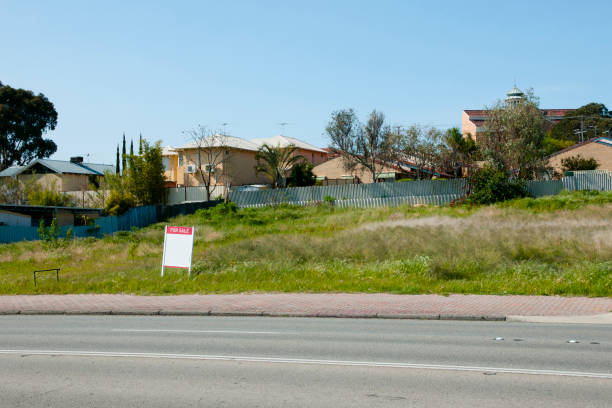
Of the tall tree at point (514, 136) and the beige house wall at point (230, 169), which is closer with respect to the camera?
the tall tree at point (514, 136)

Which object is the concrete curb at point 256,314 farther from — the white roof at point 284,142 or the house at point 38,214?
the white roof at point 284,142

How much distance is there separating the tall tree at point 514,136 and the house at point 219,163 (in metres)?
20.9

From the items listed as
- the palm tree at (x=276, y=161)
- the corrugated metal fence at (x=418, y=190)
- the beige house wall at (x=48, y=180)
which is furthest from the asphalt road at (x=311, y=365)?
the beige house wall at (x=48, y=180)

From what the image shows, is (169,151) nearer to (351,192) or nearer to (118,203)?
(118,203)

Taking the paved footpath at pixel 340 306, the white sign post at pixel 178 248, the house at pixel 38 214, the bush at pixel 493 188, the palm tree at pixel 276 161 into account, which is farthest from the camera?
the palm tree at pixel 276 161

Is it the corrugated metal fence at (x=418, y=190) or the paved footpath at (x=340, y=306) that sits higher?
the corrugated metal fence at (x=418, y=190)

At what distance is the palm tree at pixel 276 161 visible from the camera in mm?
52375

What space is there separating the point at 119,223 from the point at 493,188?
84.1 ft

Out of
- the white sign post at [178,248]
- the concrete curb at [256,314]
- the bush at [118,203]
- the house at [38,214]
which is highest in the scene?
the bush at [118,203]

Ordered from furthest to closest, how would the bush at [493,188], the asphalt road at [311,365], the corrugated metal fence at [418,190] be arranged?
1. the corrugated metal fence at [418,190]
2. the bush at [493,188]
3. the asphalt road at [311,365]

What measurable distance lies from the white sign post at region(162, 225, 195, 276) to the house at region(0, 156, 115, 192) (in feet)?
127

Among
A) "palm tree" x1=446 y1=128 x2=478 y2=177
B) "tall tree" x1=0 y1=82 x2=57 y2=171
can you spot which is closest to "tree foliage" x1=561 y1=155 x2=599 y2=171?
"palm tree" x1=446 y1=128 x2=478 y2=177

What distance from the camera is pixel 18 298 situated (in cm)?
1880

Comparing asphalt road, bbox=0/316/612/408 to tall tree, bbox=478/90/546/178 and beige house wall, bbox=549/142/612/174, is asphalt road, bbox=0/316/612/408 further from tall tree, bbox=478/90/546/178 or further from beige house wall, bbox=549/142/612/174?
beige house wall, bbox=549/142/612/174
